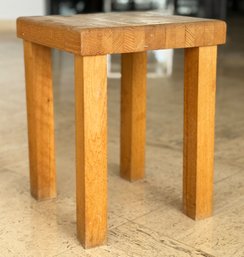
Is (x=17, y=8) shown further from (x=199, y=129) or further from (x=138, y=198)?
(x=199, y=129)

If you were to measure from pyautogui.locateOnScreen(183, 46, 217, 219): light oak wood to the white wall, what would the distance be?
4239 millimetres

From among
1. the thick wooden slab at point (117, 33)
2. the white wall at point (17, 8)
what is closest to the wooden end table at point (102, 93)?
the thick wooden slab at point (117, 33)

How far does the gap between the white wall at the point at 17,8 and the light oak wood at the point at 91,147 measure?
4.33m

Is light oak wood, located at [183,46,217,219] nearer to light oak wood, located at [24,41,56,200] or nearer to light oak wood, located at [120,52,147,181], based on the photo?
light oak wood, located at [120,52,147,181]

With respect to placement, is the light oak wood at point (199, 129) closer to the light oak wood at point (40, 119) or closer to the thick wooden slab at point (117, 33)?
the thick wooden slab at point (117, 33)

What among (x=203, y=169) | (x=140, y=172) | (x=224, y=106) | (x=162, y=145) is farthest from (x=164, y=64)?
(x=203, y=169)

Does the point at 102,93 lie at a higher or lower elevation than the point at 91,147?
higher

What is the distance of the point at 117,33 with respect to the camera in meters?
1.05

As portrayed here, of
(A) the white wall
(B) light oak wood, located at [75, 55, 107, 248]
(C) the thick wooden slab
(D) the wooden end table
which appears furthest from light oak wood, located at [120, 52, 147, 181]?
(A) the white wall

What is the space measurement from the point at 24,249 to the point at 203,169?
0.41 m

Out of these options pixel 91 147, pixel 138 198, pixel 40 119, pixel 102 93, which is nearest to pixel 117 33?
pixel 102 93

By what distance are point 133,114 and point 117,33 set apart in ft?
1.31

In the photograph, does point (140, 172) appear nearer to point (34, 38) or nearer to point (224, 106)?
point (34, 38)

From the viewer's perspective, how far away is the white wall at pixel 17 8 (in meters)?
5.18
